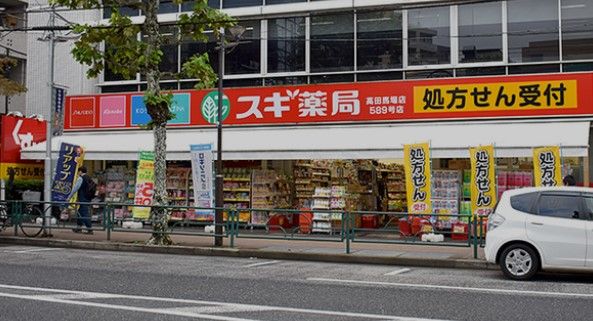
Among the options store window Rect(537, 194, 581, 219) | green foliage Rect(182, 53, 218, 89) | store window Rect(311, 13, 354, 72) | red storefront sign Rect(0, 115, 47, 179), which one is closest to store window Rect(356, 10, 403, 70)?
store window Rect(311, 13, 354, 72)

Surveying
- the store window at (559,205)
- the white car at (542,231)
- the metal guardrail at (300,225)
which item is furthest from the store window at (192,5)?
the store window at (559,205)

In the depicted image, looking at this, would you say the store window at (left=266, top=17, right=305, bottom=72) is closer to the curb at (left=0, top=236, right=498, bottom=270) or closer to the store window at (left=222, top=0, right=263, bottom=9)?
the store window at (left=222, top=0, right=263, bottom=9)

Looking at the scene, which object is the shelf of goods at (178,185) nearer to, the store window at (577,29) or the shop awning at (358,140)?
the shop awning at (358,140)

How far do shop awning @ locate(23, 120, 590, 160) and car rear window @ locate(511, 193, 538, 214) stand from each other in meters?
5.10

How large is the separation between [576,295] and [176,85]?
16431 mm

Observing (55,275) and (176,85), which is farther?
(176,85)

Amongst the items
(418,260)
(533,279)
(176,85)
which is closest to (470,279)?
(533,279)

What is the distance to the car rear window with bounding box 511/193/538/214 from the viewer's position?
1133 cm

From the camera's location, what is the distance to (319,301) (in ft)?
29.3

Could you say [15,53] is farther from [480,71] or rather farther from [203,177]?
[480,71]

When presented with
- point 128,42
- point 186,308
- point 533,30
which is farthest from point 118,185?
point 186,308

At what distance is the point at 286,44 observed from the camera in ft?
71.0

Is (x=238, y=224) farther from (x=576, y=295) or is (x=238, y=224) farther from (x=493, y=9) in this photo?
(x=493, y=9)

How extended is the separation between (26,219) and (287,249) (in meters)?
7.72
